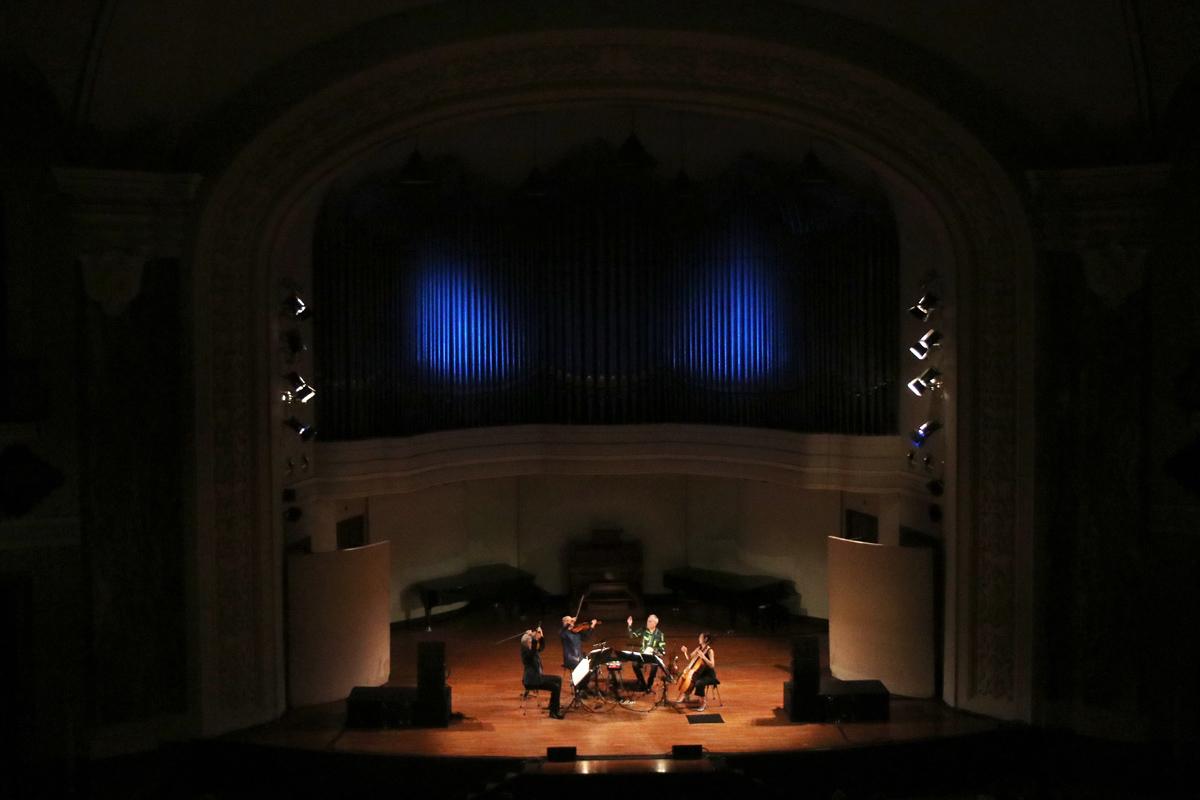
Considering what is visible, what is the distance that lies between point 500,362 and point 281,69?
4.46 metres

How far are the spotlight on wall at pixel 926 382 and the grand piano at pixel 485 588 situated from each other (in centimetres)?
546

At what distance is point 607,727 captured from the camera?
10102 mm

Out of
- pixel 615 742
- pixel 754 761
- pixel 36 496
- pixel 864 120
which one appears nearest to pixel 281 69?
pixel 36 496

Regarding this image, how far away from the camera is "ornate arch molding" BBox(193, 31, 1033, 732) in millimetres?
9664

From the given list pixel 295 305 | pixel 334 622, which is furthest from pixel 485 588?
pixel 295 305

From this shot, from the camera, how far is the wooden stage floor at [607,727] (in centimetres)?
Result: 954

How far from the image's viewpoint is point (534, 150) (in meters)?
13.2

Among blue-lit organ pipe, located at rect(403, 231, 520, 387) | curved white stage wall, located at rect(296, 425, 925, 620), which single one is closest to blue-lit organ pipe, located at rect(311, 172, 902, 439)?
blue-lit organ pipe, located at rect(403, 231, 520, 387)

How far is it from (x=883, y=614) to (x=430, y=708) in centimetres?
430

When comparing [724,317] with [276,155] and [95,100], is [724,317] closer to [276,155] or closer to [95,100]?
[276,155]

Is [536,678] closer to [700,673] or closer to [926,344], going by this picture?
[700,673]

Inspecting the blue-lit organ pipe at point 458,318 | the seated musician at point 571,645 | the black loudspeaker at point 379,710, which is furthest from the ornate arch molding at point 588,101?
the seated musician at point 571,645

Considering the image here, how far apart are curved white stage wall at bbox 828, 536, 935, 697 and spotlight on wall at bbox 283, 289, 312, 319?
5598 millimetres

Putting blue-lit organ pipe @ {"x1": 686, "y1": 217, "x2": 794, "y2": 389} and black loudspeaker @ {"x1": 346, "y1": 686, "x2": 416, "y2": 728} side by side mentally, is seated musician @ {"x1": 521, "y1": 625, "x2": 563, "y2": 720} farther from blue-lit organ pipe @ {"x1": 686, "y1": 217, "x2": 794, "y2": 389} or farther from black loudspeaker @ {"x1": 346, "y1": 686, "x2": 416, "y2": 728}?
blue-lit organ pipe @ {"x1": 686, "y1": 217, "x2": 794, "y2": 389}
